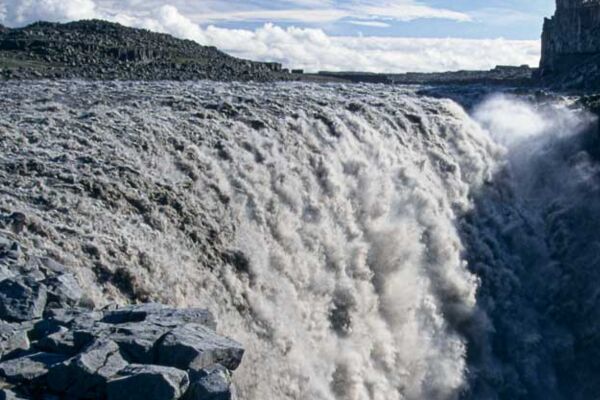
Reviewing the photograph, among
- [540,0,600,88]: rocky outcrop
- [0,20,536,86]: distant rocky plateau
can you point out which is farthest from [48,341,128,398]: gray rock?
[540,0,600,88]: rocky outcrop

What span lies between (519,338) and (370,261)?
6557mm

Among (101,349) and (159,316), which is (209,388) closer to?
(101,349)

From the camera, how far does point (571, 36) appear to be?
192 feet

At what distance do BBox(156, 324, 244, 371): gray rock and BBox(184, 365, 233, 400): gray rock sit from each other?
0.84 feet

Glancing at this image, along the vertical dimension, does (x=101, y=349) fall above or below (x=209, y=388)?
above

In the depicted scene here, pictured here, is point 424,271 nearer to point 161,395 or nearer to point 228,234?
point 228,234

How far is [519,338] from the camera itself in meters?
25.9

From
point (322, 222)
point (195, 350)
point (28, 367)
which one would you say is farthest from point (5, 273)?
point (322, 222)

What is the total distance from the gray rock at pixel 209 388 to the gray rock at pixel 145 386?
0.58 feet

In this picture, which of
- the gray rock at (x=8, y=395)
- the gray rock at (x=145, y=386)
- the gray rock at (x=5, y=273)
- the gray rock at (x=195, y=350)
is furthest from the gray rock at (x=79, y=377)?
the gray rock at (x=5, y=273)

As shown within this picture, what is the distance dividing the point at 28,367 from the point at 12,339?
0.64m

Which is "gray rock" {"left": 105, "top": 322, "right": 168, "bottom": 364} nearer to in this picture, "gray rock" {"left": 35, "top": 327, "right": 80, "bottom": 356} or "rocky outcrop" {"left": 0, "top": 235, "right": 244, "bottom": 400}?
"rocky outcrop" {"left": 0, "top": 235, "right": 244, "bottom": 400}

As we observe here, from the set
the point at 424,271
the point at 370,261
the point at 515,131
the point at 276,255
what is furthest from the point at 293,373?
the point at 515,131

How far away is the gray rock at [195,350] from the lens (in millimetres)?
9273
